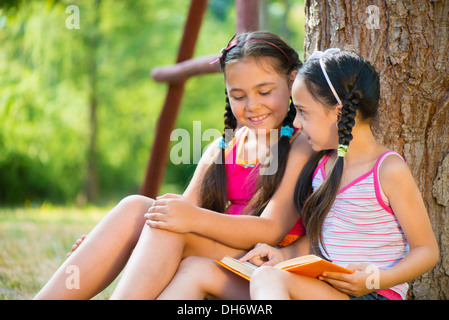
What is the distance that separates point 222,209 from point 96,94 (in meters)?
9.80

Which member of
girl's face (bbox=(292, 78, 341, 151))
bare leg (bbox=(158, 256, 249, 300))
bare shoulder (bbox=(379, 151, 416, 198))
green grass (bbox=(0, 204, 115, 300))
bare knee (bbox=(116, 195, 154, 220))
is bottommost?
green grass (bbox=(0, 204, 115, 300))

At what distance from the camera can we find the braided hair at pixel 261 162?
1.95m

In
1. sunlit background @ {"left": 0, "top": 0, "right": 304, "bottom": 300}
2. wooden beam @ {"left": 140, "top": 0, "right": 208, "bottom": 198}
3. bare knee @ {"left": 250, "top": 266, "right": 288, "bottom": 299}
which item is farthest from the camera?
sunlit background @ {"left": 0, "top": 0, "right": 304, "bottom": 300}

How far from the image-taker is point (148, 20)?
11508 millimetres

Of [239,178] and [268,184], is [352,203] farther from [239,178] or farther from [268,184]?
[239,178]

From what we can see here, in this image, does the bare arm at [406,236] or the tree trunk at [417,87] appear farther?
the tree trunk at [417,87]

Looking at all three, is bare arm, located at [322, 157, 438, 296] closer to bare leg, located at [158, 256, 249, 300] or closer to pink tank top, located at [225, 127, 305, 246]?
bare leg, located at [158, 256, 249, 300]

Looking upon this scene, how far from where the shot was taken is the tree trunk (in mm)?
1940

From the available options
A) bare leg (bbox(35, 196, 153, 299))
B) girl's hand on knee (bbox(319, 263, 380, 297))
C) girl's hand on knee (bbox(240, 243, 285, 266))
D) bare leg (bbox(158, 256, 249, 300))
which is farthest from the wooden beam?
girl's hand on knee (bbox(319, 263, 380, 297))

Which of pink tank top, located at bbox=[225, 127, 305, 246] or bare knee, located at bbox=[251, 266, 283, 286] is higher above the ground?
pink tank top, located at bbox=[225, 127, 305, 246]

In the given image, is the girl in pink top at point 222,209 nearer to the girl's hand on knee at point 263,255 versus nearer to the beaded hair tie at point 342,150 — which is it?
the girl's hand on knee at point 263,255

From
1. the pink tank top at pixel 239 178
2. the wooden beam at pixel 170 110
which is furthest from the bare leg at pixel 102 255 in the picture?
the wooden beam at pixel 170 110

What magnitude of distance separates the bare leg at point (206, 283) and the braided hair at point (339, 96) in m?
0.31
